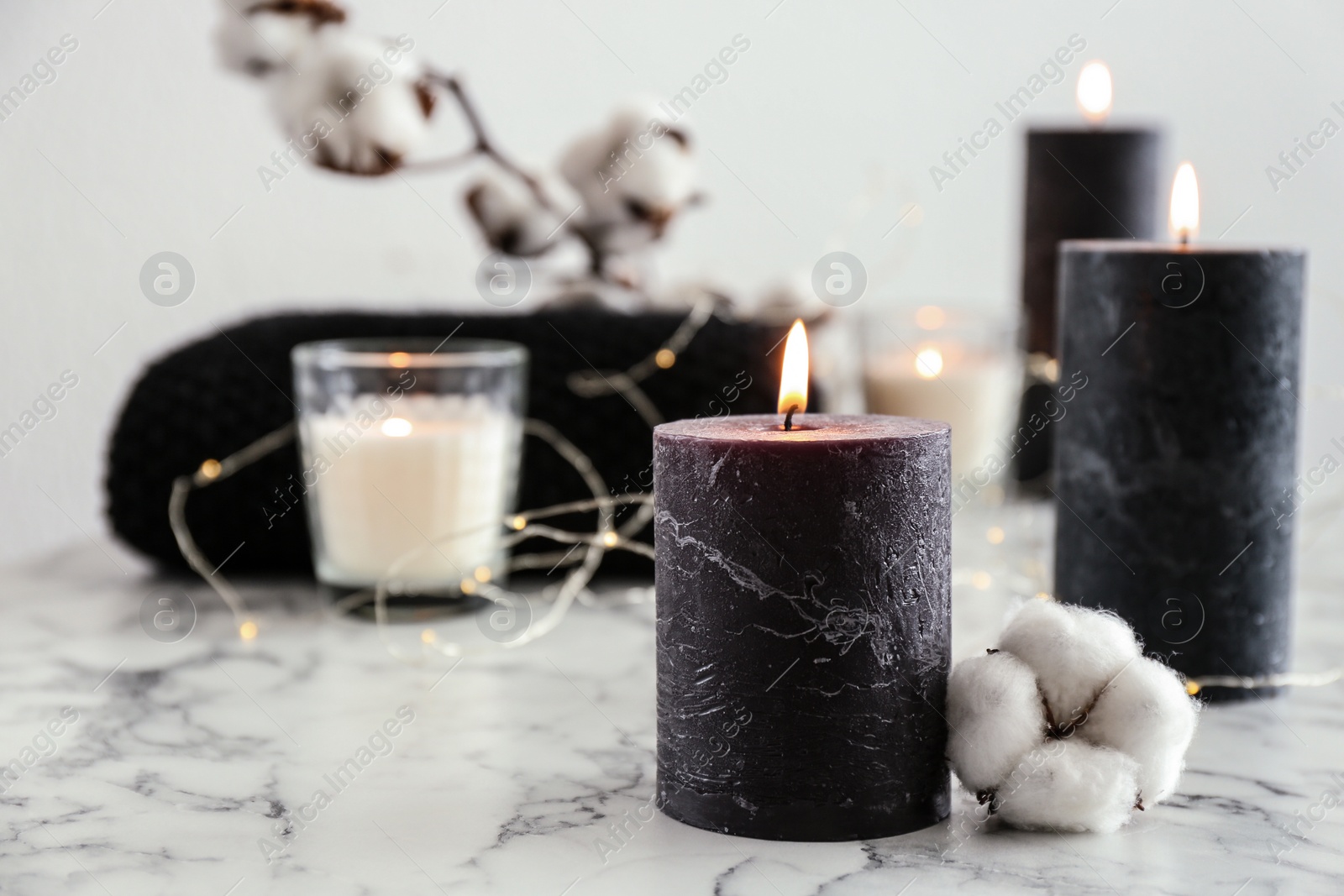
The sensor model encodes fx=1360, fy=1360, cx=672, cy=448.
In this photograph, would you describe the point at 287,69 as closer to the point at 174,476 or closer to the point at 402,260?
the point at 174,476

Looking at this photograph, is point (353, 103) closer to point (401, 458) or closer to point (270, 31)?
point (270, 31)

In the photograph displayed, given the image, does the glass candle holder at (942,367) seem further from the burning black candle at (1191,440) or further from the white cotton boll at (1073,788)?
the white cotton boll at (1073,788)

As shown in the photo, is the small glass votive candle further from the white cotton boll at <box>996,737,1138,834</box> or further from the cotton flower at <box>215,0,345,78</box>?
the white cotton boll at <box>996,737,1138,834</box>

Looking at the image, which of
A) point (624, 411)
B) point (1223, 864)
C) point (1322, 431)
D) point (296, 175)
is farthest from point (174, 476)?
point (1322, 431)

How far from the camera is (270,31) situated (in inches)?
31.6

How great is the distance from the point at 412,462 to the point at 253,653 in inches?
5.3

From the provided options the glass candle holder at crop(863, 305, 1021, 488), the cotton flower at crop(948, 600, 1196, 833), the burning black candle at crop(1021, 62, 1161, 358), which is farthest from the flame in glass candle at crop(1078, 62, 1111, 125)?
the cotton flower at crop(948, 600, 1196, 833)

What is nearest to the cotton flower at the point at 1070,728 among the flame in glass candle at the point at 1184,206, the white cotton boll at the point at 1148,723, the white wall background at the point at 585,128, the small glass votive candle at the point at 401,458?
the white cotton boll at the point at 1148,723

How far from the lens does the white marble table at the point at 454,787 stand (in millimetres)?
436

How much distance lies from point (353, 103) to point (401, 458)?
21cm

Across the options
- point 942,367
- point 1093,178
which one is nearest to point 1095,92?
point 1093,178

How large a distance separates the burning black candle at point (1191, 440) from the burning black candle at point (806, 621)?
0.58 feet

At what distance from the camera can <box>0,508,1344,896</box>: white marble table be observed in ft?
1.43

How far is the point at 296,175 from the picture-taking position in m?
1.25
